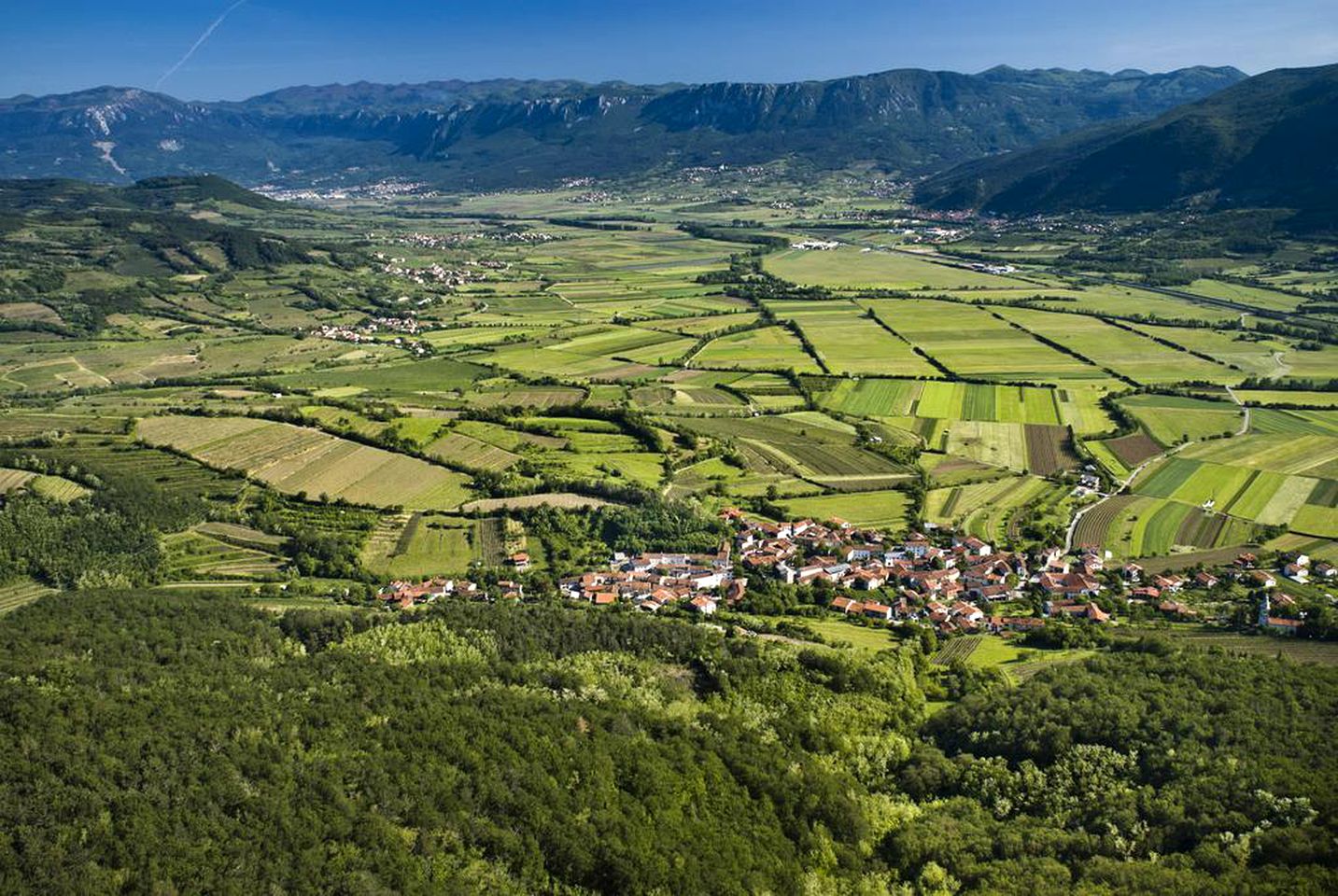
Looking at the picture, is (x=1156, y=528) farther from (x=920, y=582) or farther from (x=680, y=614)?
(x=680, y=614)

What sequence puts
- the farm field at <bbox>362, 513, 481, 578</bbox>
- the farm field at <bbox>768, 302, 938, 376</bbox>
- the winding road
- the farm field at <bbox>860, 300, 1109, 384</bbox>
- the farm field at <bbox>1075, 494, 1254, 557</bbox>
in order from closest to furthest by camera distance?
the farm field at <bbox>362, 513, 481, 578</bbox>, the farm field at <bbox>1075, 494, 1254, 557</bbox>, the winding road, the farm field at <bbox>860, 300, 1109, 384</bbox>, the farm field at <bbox>768, 302, 938, 376</bbox>

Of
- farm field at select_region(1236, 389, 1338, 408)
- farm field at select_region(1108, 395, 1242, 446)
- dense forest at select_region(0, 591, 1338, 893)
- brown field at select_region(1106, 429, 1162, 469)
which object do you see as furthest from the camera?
farm field at select_region(1236, 389, 1338, 408)

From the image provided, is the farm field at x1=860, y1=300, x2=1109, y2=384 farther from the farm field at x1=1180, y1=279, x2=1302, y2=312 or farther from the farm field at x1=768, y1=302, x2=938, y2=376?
the farm field at x1=1180, y1=279, x2=1302, y2=312

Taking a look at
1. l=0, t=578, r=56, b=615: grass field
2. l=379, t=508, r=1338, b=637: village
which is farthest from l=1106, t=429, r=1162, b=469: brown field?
l=0, t=578, r=56, b=615: grass field

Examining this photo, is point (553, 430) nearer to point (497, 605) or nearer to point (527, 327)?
point (497, 605)

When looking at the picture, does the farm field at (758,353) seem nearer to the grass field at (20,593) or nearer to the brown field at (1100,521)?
the brown field at (1100,521)

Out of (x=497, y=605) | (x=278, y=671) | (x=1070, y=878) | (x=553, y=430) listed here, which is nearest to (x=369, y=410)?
(x=553, y=430)

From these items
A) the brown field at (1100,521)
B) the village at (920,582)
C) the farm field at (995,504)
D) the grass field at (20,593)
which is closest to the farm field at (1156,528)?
the brown field at (1100,521)

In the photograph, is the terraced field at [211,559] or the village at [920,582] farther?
the terraced field at [211,559]
